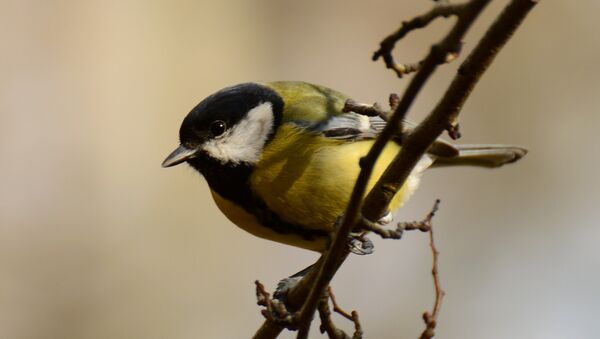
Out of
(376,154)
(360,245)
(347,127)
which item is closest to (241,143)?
(347,127)

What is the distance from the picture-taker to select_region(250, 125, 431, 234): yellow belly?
197cm

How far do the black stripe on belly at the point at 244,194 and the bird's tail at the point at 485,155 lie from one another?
2.34 ft

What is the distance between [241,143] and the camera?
6.72 ft

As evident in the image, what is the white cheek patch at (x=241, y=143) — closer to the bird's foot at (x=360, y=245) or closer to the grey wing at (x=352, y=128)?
the grey wing at (x=352, y=128)

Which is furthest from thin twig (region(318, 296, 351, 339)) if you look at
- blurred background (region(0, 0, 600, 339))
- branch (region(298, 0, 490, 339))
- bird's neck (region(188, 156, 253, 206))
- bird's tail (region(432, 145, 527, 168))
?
blurred background (region(0, 0, 600, 339))

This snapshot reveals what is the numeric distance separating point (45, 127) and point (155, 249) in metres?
0.80

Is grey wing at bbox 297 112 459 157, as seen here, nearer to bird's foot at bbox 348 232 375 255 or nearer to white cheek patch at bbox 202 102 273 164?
white cheek patch at bbox 202 102 273 164

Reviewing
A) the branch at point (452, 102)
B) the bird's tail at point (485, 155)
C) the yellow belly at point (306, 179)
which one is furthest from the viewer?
the bird's tail at point (485, 155)

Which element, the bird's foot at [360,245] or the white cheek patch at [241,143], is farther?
the white cheek patch at [241,143]

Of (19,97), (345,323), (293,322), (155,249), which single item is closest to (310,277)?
(293,322)

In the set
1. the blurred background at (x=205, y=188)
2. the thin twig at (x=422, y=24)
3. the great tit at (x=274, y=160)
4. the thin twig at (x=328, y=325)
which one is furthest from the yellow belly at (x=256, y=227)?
the blurred background at (x=205, y=188)

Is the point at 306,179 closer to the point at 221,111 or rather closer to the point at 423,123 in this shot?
the point at 221,111

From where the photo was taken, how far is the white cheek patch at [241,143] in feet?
6.66

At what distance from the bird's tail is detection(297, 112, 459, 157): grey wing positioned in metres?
0.31
